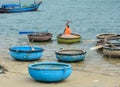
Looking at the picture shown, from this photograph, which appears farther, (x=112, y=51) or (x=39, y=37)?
(x=39, y=37)

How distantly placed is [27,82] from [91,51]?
8234 millimetres

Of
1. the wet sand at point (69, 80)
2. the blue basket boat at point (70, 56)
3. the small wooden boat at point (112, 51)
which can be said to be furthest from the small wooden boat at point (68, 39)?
the wet sand at point (69, 80)

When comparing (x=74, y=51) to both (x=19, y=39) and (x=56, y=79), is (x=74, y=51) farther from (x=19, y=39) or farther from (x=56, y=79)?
(x=19, y=39)

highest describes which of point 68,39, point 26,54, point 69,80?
point 26,54

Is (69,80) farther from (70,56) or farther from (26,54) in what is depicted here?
(26,54)

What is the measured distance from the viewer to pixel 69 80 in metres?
15.1

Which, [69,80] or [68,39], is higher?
[68,39]

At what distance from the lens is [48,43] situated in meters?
25.7

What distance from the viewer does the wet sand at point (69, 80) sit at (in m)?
14.5

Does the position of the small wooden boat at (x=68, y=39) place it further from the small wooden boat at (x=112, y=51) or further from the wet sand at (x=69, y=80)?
the wet sand at (x=69, y=80)

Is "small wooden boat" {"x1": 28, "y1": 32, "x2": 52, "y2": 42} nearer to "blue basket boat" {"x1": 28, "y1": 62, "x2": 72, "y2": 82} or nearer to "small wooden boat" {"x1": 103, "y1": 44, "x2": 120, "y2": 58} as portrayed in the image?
"small wooden boat" {"x1": 103, "y1": 44, "x2": 120, "y2": 58}

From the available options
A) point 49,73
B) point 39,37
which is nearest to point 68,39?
point 39,37

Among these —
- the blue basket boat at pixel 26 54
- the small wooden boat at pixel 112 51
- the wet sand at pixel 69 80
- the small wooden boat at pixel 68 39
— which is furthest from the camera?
the small wooden boat at pixel 68 39

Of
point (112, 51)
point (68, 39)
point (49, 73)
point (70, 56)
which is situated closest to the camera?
point (49, 73)
